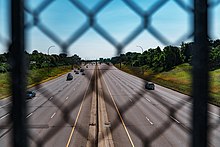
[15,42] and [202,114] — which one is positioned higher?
[15,42]

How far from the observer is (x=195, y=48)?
4.13 feet

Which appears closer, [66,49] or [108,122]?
[66,49]

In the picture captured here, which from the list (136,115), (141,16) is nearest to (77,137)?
(136,115)

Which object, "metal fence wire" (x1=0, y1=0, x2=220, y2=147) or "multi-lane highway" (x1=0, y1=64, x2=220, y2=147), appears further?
"multi-lane highway" (x1=0, y1=64, x2=220, y2=147)

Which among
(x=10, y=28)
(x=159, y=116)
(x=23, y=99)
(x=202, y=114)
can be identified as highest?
(x=10, y=28)

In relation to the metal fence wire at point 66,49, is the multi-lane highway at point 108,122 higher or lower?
lower

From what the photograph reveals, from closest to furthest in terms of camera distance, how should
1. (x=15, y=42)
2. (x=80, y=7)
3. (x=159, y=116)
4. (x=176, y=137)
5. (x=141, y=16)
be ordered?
(x=15, y=42)
(x=80, y=7)
(x=141, y=16)
(x=176, y=137)
(x=159, y=116)

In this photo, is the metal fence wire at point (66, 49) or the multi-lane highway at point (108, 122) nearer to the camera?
the metal fence wire at point (66, 49)

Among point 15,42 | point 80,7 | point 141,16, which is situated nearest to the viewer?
point 15,42

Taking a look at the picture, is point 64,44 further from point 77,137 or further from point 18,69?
point 77,137

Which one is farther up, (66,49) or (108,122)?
(66,49)

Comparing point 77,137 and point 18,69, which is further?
point 77,137

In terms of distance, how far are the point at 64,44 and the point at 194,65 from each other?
1.77 feet

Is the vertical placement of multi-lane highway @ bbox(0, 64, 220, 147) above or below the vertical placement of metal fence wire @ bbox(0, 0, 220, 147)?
below
